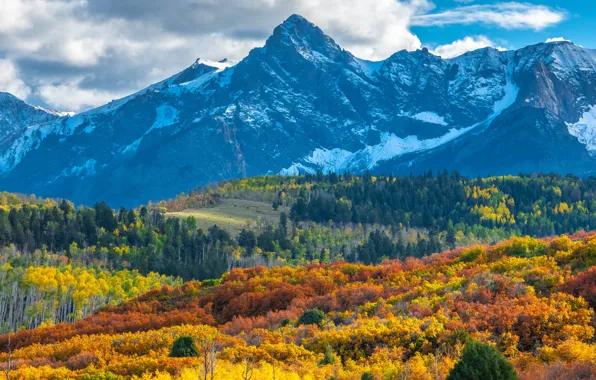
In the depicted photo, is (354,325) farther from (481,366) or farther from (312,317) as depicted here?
(481,366)

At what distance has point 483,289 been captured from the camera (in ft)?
181

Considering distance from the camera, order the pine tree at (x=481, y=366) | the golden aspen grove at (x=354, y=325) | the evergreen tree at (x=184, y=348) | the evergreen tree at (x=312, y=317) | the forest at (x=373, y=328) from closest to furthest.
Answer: the pine tree at (x=481, y=366), the forest at (x=373, y=328), the golden aspen grove at (x=354, y=325), the evergreen tree at (x=184, y=348), the evergreen tree at (x=312, y=317)

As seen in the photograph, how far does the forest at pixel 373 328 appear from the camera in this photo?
4031 cm

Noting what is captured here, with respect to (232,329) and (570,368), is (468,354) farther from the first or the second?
(232,329)

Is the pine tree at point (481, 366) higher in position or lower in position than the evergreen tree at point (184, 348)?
lower

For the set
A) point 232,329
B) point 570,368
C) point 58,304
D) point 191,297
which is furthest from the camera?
point 58,304

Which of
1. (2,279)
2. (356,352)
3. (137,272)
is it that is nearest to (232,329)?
(356,352)

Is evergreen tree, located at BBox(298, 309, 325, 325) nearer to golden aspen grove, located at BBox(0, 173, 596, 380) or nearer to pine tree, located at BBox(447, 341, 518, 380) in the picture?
golden aspen grove, located at BBox(0, 173, 596, 380)

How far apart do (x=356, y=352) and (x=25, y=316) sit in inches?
5191

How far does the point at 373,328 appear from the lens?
4872 cm

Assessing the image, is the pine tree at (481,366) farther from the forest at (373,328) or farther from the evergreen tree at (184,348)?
the evergreen tree at (184,348)

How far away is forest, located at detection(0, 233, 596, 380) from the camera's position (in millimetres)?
40312

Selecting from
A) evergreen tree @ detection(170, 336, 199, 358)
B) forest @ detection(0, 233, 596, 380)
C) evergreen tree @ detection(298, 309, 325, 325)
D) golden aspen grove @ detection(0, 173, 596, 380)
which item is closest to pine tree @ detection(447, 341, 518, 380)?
forest @ detection(0, 233, 596, 380)

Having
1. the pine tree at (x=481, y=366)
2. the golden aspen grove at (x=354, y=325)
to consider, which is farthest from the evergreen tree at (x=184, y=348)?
the pine tree at (x=481, y=366)
